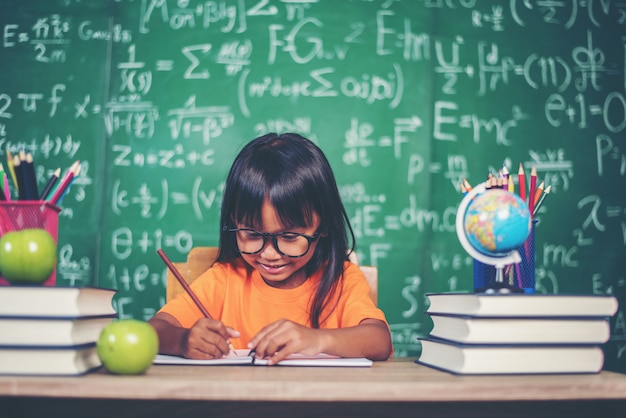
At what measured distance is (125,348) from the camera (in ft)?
2.75

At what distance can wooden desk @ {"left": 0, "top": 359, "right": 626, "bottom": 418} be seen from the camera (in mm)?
757

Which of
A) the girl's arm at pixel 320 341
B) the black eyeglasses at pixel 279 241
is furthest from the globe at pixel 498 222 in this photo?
the black eyeglasses at pixel 279 241

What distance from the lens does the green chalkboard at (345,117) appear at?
282 centimetres

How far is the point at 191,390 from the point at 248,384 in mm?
71

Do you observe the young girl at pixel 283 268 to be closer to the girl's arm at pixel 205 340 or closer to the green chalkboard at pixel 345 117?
the girl's arm at pixel 205 340

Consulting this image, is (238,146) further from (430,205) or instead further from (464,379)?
(464,379)

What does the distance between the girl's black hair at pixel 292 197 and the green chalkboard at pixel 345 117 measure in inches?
51.2

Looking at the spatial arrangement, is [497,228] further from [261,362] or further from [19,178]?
[19,178]

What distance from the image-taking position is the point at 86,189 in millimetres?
2814

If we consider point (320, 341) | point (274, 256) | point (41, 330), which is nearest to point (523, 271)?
point (320, 341)

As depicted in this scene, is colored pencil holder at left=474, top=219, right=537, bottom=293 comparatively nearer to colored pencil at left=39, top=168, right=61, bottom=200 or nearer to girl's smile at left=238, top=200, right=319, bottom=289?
girl's smile at left=238, top=200, right=319, bottom=289

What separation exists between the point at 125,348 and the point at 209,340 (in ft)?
0.81

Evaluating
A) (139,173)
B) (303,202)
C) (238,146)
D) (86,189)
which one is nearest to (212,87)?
(238,146)

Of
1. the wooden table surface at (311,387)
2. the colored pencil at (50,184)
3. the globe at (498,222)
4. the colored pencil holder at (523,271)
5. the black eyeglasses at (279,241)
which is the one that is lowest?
the wooden table surface at (311,387)
